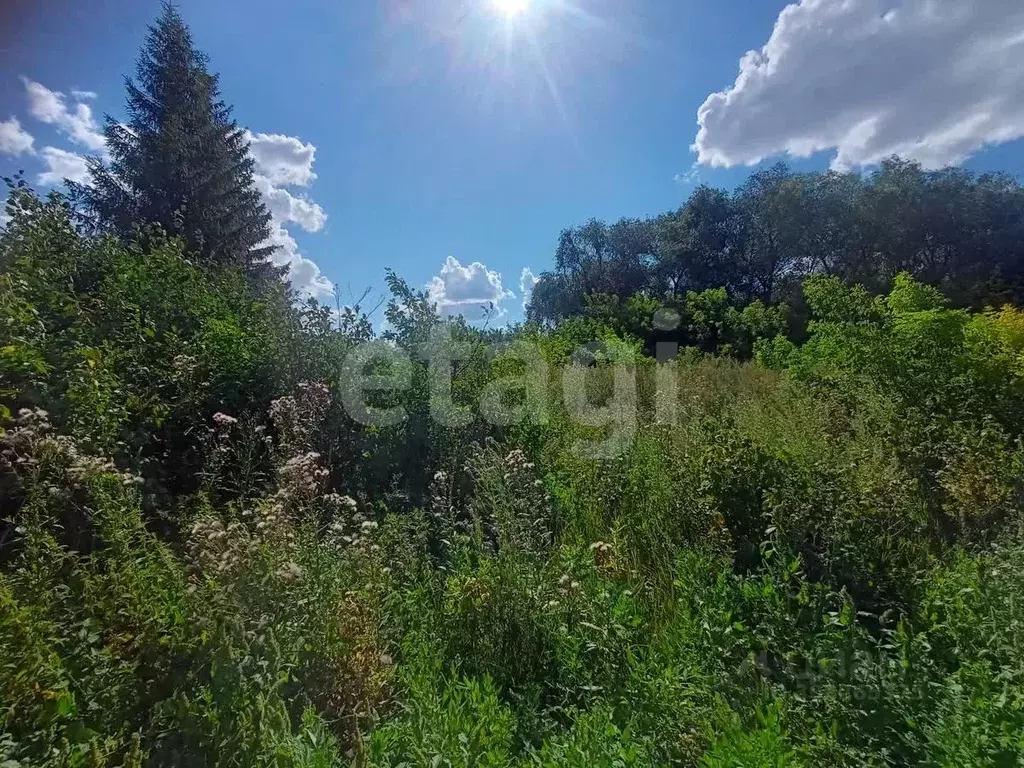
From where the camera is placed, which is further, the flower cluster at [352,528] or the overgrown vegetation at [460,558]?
the flower cluster at [352,528]

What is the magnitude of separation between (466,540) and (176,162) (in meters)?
14.8

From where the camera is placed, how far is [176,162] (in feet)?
44.2

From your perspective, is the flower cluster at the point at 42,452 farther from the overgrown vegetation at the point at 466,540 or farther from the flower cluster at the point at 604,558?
the flower cluster at the point at 604,558

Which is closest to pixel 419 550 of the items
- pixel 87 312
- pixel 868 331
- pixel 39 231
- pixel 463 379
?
pixel 463 379

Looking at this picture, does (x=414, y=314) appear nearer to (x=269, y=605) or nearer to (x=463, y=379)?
(x=463, y=379)

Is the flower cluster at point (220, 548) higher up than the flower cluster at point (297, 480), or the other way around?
the flower cluster at point (297, 480)

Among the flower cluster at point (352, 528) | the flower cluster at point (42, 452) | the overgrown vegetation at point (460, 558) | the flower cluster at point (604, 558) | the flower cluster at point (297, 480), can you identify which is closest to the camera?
the overgrown vegetation at point (460, 558)

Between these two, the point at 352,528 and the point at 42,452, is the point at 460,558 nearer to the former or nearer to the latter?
the point at 352,528

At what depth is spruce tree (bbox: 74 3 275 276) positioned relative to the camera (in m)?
13.2

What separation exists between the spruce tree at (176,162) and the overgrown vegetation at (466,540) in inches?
396

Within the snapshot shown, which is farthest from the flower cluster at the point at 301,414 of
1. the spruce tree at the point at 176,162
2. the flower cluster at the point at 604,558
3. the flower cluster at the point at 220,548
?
the spruce tree at the point at 176,162

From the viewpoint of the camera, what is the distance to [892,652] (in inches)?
82.2

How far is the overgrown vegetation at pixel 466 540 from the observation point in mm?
1616

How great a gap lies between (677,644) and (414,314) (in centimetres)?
322
